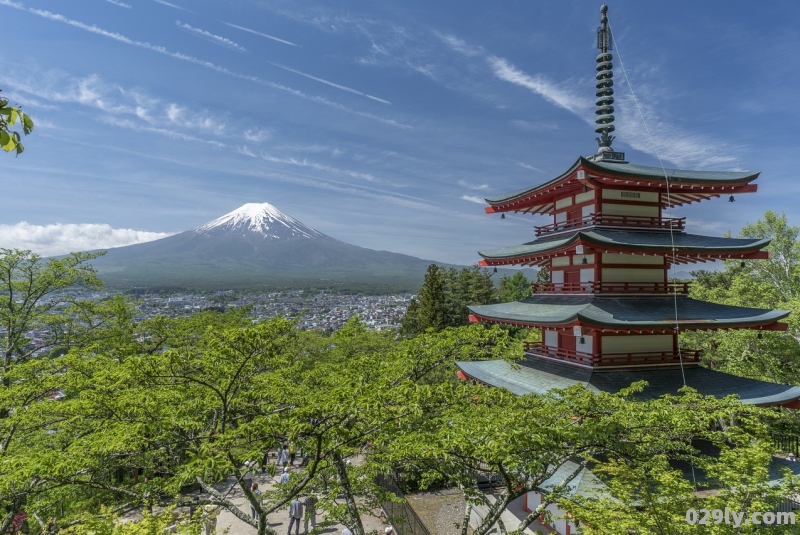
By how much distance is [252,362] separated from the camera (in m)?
6.60

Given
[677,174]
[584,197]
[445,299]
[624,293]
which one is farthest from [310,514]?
[445,299]

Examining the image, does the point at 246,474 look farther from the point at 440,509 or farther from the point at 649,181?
the point at 649,181

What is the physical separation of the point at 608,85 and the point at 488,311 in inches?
358

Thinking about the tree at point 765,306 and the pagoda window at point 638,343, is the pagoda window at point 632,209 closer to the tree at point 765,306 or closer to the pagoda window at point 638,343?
the pagoda window at point 638,343

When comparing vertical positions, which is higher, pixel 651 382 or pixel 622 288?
pixel 622 288

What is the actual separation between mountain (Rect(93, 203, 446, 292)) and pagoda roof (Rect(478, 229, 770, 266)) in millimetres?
114289

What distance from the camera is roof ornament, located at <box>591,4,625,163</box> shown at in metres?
13.7

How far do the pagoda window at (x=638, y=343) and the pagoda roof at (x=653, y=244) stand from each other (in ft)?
8.17

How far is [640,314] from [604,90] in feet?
27.0

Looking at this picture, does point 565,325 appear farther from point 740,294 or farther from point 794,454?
point 740,294

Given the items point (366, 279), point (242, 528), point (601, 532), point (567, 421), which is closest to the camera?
point (601, 532)

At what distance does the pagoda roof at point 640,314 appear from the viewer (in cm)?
1001

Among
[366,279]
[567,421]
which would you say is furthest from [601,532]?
[366,279]

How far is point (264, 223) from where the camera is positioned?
630 feet
